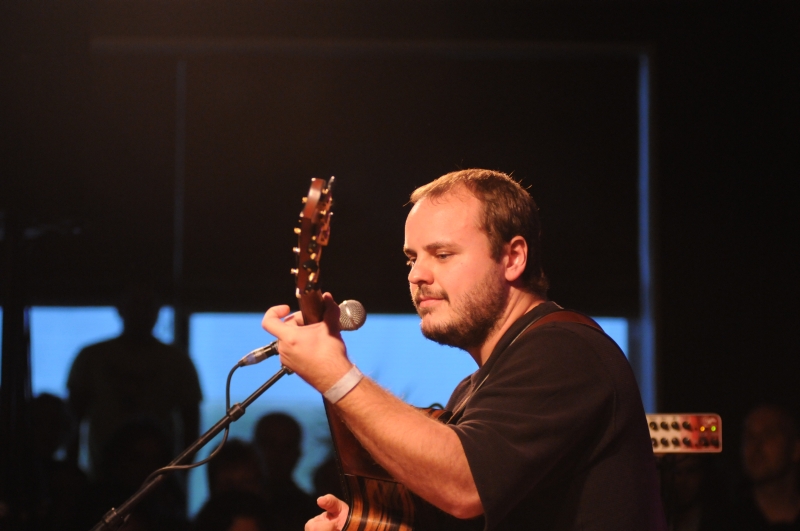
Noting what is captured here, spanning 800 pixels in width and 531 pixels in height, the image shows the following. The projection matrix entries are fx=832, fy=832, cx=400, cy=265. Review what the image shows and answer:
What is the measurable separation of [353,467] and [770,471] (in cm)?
277

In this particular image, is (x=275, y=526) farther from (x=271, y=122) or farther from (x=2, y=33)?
(x=271, y=122)

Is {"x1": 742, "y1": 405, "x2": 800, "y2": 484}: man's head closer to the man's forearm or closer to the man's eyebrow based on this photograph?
the man's eyebrow

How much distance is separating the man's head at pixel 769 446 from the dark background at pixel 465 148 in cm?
147

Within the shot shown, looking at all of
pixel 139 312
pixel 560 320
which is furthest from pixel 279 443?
pixel 560 320

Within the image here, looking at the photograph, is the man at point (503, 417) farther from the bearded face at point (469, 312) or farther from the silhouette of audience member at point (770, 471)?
the silhouette of audience member at point (770, 471)

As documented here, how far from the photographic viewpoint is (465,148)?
19.4ft

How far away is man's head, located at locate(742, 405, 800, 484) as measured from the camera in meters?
3.95

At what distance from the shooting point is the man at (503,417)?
1587 mm

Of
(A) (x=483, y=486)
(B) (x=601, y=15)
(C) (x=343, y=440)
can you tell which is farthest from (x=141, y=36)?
(A) (x=483, y=486)

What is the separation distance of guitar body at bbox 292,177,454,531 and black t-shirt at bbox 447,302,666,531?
21 cm

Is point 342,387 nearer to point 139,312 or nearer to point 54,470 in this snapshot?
point 54,470

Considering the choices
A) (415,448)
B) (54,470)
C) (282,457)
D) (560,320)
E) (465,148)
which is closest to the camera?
(415,448)

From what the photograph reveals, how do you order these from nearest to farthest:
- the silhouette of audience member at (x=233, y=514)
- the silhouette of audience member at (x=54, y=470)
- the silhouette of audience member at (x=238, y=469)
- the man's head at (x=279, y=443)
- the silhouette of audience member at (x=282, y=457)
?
the silhouette of audience member at (x=233, y=514), the silhouette of audience member at (x=54, y=470), the silhouette of audience member at (x=238, y=469), the silhouette of audience member at (x=282, y=457), the man's head at (x=279, y=443)

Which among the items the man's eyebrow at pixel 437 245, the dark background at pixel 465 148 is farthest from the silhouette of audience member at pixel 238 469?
the man's eyebrow at pixel 437 245
